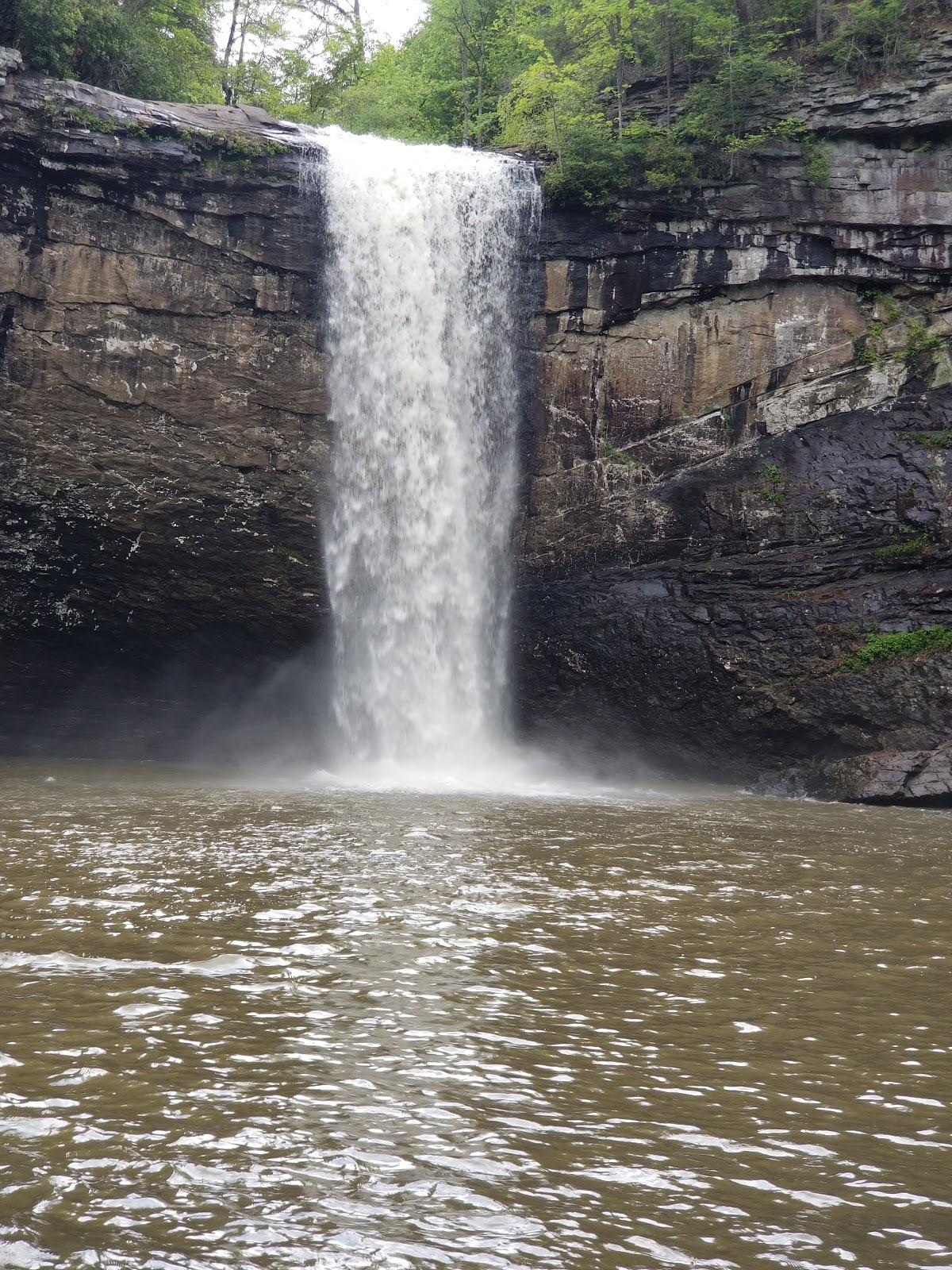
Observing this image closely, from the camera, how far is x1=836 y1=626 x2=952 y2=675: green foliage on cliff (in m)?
16.8

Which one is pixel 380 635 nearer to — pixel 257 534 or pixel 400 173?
pixel 257 534

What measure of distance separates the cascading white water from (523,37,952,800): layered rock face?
876mm

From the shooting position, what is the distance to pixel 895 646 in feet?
55.4

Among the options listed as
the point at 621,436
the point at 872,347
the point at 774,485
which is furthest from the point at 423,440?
the point at 872,347

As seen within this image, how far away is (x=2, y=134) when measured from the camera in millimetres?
15680

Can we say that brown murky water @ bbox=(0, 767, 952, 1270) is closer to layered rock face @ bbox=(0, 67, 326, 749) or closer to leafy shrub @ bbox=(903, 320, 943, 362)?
layered rock face @ bbox=(0, 67, 326, 749)

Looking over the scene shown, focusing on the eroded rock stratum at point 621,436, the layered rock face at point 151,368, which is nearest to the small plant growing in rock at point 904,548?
the eroded rock stratum at point 621,436

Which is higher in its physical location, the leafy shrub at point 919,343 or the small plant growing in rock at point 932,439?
the leafy shrub at point 919,343

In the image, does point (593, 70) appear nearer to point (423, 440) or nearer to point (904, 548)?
point (423, 440)

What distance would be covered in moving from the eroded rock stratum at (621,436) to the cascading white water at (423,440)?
1.73 ft

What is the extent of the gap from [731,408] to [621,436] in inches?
76.4

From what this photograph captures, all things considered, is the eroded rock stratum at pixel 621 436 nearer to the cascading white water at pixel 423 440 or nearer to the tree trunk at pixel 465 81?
the cascading white water at pixel 423 440

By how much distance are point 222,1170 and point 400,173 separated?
18.0m

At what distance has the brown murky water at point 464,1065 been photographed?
2.89 metres
